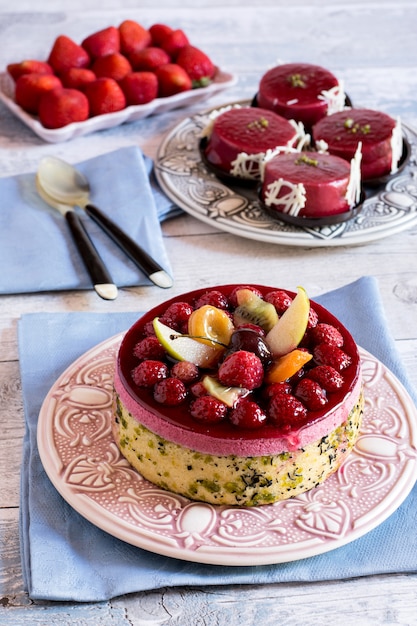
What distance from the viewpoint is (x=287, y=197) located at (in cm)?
229

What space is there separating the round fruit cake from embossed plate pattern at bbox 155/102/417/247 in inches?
26.1

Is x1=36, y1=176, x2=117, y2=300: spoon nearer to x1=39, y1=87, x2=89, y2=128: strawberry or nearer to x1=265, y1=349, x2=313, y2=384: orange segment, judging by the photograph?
x1=39, y1=87, x2=89, y2=128: strawberry

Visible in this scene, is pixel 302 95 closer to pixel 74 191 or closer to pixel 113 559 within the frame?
pixel 74 191

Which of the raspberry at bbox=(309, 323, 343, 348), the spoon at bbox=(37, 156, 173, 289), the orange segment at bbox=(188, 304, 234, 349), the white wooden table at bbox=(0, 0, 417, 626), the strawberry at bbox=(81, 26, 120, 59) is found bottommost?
the white wooden table at bbox=(0, 0, 417, 626)

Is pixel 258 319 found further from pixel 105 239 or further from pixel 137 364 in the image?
pixel 105 239

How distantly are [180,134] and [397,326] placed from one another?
1.05 m

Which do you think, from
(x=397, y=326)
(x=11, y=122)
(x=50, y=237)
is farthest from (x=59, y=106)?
(x=397, y=326)

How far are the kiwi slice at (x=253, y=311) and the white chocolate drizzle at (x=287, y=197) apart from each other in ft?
1.94

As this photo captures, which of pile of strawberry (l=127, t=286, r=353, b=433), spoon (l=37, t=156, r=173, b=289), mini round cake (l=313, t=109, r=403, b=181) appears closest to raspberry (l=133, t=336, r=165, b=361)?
pile of strawberry (l=127, t=286, r=353, b=433)

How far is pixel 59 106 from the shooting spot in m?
2.69

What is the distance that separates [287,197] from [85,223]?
55 cm

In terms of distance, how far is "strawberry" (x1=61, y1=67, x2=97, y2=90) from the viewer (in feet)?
9.23

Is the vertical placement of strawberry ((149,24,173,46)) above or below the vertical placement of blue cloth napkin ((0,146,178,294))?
above

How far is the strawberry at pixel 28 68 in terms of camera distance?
288 cm
